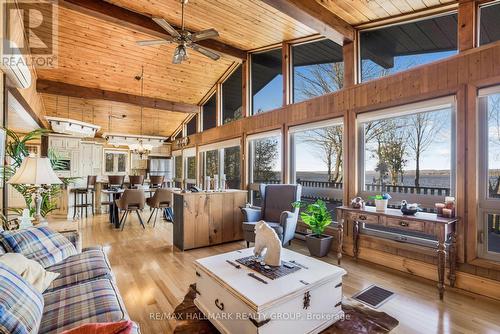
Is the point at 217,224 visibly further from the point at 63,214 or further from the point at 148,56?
the point at 148,56

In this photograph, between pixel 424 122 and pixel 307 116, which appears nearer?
pixel 424 122

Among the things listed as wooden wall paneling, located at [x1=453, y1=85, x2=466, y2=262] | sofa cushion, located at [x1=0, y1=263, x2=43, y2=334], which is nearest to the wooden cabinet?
sofa cushion, located at [x1=0, y1=263, x2=43, y2=334]

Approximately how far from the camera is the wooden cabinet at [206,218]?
402 centimetres

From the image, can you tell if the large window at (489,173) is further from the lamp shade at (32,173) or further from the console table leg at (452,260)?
the lamp shade at (32,173)

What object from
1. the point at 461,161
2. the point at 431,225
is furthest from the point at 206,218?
the point at 461,161

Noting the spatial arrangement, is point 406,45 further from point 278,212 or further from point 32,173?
point 32,173

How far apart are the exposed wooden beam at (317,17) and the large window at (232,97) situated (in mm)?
2965

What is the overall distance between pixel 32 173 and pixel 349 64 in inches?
167

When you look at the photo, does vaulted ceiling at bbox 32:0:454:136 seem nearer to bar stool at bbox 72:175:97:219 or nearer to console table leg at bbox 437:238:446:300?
bar stool at bbox 72:175:97:219

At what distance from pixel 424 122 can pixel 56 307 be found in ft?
13.0

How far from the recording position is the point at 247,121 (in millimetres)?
5770

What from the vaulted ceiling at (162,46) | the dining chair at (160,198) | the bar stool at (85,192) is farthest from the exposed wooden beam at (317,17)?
the bar stool at (85,192)

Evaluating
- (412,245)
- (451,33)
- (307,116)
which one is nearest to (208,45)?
(307,116)

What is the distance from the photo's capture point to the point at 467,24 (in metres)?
2.74
